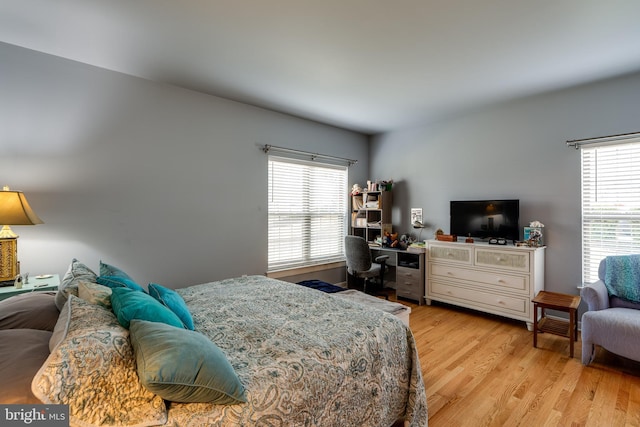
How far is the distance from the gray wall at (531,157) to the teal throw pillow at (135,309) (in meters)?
3.90

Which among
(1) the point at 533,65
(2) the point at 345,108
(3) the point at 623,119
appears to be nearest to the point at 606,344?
(3) the point at 623,119

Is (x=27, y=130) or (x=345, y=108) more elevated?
(x=345, y=108)

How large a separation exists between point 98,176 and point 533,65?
4.10 m

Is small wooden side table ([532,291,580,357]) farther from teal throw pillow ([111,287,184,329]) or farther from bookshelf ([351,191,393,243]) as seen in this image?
teal throw pillow ([111,287,184,329])

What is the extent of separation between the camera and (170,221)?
3201mm

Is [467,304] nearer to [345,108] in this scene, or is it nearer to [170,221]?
[345,108]

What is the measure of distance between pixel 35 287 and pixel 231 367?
6.29 feet

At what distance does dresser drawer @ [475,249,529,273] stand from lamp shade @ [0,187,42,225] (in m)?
4.29

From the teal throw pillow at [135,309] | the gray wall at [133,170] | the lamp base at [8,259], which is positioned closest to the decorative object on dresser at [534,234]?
the gray wall at [133,170]

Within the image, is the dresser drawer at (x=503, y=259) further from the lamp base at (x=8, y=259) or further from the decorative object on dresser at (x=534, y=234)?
the lamp base at (x=8, y=259)

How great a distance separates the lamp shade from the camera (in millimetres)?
2055

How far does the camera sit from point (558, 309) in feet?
8.96

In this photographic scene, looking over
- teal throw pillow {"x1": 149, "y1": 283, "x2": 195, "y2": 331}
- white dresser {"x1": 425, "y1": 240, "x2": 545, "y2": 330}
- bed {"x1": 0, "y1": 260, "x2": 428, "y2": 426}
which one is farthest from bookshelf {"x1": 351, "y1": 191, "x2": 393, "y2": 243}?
teal throw pillow {"x1": 149, "y1": 283, "x2": 195, "y2": 331}

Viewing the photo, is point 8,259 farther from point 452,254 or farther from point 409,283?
point 452,254
